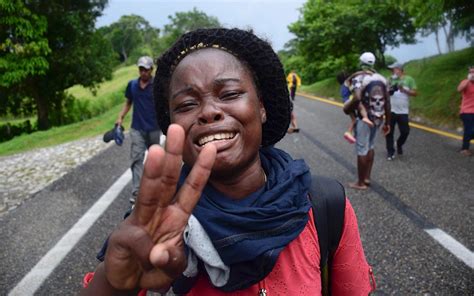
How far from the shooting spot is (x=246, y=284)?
1.23m

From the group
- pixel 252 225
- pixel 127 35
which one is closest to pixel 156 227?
pixel 252 225

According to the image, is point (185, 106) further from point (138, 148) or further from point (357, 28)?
point (357, 28)

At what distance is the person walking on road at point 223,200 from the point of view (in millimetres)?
962

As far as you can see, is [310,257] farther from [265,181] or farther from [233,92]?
[233,92]

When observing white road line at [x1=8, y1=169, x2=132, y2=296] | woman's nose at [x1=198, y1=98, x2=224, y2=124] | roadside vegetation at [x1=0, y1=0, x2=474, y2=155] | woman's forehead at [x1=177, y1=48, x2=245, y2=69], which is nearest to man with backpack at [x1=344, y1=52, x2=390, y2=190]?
white road line at [x1=8, y1=169, x2=132, y2=296]

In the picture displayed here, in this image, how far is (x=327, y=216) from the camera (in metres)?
1.43

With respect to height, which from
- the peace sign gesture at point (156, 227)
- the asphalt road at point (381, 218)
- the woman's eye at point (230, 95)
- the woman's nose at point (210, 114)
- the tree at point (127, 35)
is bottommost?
the asphalt road at point (381, 218)

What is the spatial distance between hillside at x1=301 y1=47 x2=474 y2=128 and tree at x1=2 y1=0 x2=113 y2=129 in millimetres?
12930

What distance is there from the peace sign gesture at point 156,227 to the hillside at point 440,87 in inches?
416

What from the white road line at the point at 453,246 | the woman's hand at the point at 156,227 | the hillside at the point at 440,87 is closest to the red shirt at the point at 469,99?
the hillside at the point at 440,87

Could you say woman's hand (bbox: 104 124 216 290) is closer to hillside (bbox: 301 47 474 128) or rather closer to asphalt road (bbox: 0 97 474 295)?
asphalt road (bbox: 0 97 474 295)

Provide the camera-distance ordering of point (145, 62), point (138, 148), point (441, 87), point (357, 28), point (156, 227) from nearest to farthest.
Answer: point (156, 227), point (145, 62), point (138, 148), point (441, 87), point (357, 28)

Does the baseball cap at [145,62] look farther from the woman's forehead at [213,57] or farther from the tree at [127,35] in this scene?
the tree at [127,35]

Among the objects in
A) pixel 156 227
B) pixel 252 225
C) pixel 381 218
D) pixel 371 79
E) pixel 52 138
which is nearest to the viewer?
pixel 156 227
